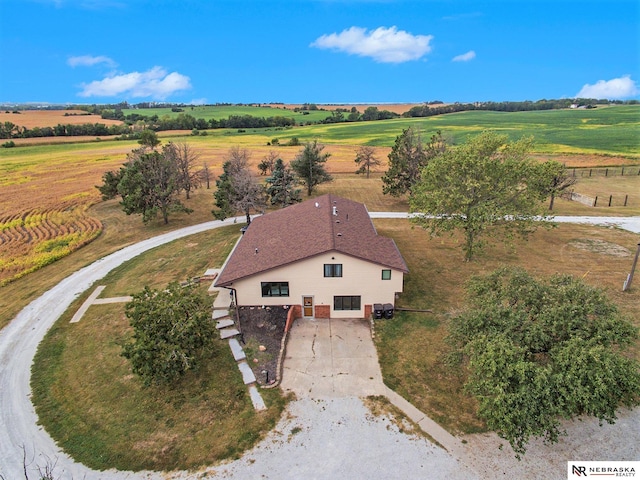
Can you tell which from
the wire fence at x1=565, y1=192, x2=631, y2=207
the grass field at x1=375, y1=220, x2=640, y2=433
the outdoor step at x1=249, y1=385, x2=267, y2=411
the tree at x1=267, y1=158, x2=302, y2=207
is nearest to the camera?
the outdoor step at x1=249, y1=385, x2=267, y2=411

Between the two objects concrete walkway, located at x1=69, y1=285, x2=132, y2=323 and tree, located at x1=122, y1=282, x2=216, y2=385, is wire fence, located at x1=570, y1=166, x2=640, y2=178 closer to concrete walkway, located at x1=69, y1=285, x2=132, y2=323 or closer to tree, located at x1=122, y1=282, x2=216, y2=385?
tree, located at x1=122, y1=282, x2=216, y2=385

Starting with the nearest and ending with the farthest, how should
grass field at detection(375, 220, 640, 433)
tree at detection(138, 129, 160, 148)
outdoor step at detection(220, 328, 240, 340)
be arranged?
grass field at detection(375, 220, 640, 433)
outdoor step at detection(220, 328, 240, 340)
tree at detection(138, 129, 160, 148)

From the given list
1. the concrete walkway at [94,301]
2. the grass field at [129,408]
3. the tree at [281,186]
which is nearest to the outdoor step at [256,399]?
the grass field at [129,408]

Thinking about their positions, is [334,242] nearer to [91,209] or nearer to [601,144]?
[91,209]

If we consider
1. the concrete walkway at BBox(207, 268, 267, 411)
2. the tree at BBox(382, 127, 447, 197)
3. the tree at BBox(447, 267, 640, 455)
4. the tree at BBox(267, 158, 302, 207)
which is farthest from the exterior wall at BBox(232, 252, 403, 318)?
the tree at BBox(382, 127, 447, 197)

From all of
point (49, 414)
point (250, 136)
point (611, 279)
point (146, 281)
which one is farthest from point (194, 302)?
point (250, 136)

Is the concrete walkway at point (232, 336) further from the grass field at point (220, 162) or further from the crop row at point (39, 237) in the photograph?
the grass field at point (220, 162)
